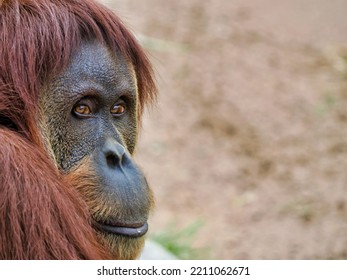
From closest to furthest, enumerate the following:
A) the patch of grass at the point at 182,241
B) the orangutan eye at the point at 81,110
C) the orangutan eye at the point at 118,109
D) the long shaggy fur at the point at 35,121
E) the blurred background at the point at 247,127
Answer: the long shaggy fur at the point at 35,121
the orangutan eye at the point at 81,110
the orangutan eye at the point at 118,109
the patch of grass at the point at 182,241
the blurred background at the point at 247,127

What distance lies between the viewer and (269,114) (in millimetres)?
7816

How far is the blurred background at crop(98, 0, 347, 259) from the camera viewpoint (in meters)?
6.03

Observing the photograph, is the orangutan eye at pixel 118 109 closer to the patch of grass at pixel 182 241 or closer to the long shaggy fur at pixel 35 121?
the long shaggy fur at pixel 35 121

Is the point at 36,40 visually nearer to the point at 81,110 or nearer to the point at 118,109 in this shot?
the point at 81,110

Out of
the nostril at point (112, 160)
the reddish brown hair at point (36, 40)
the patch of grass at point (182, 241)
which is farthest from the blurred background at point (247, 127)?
the nostril at point (112, 160)

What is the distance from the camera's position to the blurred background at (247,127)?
6.03m

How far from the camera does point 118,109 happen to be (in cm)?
343

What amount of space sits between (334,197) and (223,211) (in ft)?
2.97

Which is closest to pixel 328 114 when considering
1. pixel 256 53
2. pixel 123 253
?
pixel 256 53

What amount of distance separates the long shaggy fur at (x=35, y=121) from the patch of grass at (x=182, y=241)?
2.10 meters

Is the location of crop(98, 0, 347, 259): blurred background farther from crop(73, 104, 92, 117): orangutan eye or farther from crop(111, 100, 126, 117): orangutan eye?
crop(73, 104, 92, 117): orangutan eye

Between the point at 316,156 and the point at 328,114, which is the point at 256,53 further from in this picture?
the point at 316,156

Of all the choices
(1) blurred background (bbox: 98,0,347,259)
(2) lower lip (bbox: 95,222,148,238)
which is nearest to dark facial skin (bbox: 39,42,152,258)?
(2) lower lip (bbox: 95,222,148,238)

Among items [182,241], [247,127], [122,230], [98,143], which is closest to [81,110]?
[98,143]
